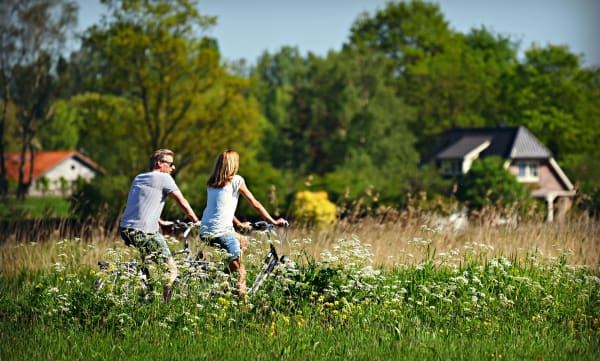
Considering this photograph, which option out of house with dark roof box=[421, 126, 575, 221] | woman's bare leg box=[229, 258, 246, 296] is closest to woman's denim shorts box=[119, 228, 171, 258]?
woman's bare leg box=[229, 258, 246, 296]

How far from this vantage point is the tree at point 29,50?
116 feet

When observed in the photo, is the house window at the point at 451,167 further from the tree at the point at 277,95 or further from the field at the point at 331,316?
the field at the point at 331,316

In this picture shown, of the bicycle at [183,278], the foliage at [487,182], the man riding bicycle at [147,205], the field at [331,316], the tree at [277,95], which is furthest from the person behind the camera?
the tree at [277,95]

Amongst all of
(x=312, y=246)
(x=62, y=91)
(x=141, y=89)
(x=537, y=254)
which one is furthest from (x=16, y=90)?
(x=537, y=254)

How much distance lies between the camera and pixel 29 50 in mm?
36312

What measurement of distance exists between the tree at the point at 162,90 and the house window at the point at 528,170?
74.1 ft

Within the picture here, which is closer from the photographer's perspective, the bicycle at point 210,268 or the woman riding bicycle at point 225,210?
the bicycle at point 210,268

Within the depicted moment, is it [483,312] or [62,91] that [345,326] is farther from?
[62,91]

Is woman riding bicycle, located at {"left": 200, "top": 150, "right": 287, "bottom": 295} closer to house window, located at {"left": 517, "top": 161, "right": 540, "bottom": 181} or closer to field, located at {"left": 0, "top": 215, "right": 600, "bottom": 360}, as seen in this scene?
field, located at {"left": 0, "top": 215, "right": 600, "bottom": 360}

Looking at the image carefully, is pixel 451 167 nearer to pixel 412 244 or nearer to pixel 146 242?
pixel 412 244

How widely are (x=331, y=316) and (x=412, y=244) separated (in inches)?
110

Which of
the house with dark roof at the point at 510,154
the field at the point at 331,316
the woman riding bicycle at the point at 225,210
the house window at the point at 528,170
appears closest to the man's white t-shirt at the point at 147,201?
the field at the point at 331,316

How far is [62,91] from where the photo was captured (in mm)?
38688

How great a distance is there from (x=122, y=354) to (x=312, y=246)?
4.91m
